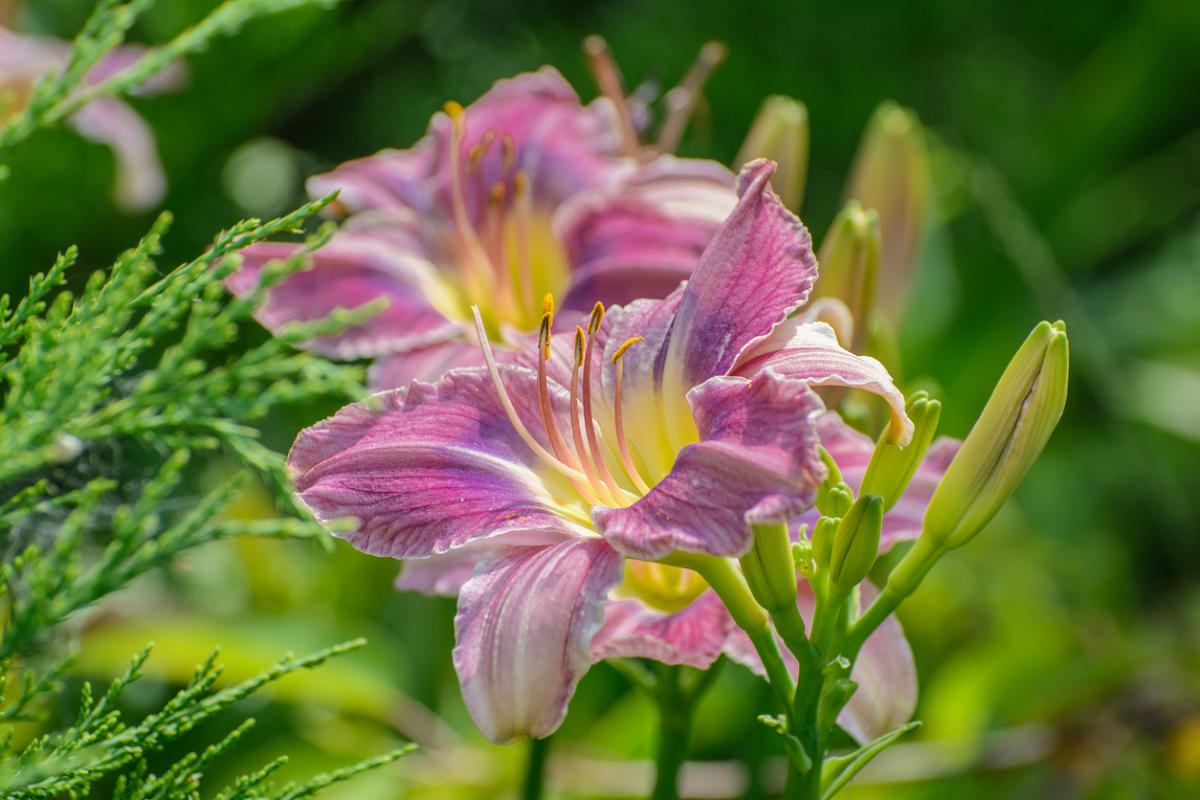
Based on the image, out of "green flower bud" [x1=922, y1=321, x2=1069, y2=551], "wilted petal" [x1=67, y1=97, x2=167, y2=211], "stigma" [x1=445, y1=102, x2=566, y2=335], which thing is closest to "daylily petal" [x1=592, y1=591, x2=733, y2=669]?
"green flower bud" [x1=922, y1=321, x2=1069, y2=551]

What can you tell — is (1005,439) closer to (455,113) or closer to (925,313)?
(455,113)

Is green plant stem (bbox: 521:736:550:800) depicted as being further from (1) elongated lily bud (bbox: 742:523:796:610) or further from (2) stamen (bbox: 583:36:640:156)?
(2) stamen (bbox: 583:36:640:156)

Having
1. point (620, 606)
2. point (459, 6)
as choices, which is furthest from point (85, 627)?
point (459, 6)

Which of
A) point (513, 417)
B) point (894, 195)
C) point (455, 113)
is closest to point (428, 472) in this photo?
point (513, 417)

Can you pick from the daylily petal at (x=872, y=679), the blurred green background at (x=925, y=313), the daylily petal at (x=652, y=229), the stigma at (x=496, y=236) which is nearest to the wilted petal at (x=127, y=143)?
the blurred green background at (x=925, y=313)

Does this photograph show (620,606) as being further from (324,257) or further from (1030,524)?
(1030,524)

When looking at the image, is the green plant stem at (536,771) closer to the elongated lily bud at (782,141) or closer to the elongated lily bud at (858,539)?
the elongated lily bud at (858,539)
